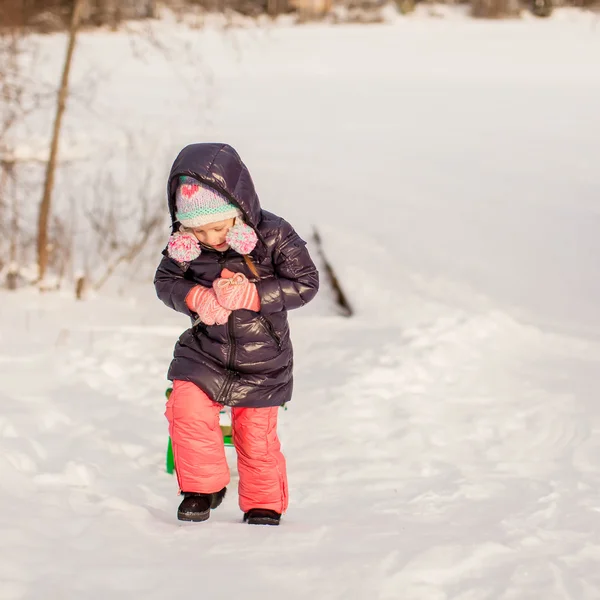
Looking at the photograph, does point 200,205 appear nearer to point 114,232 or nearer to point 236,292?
point 236,292

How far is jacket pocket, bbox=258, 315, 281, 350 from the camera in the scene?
349 centimetres

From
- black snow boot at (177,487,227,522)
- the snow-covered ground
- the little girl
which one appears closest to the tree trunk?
the snow-covered ground

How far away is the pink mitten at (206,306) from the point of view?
3.36 m

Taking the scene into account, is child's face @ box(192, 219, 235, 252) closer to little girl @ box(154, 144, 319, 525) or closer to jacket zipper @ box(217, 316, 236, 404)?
little girl @ box(154, 144, 319, 525)

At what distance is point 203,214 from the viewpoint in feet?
10.8

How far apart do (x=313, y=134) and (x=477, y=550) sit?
46.6 ft

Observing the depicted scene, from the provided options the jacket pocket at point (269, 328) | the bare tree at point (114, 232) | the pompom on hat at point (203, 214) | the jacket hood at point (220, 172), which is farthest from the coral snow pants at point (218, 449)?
the bare tree at point (114, 232)

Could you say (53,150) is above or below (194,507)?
above

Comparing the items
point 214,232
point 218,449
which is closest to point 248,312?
point 214,232

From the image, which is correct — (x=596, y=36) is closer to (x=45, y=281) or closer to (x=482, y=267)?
(x=482, y=267)

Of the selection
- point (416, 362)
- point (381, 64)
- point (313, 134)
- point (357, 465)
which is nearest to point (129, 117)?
point (313, 134)

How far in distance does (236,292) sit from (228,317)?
18 cm

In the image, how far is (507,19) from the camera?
2542 centimetres

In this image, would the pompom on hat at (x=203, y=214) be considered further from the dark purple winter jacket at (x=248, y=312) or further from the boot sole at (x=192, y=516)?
the boot sole at (x=192, y=516)
